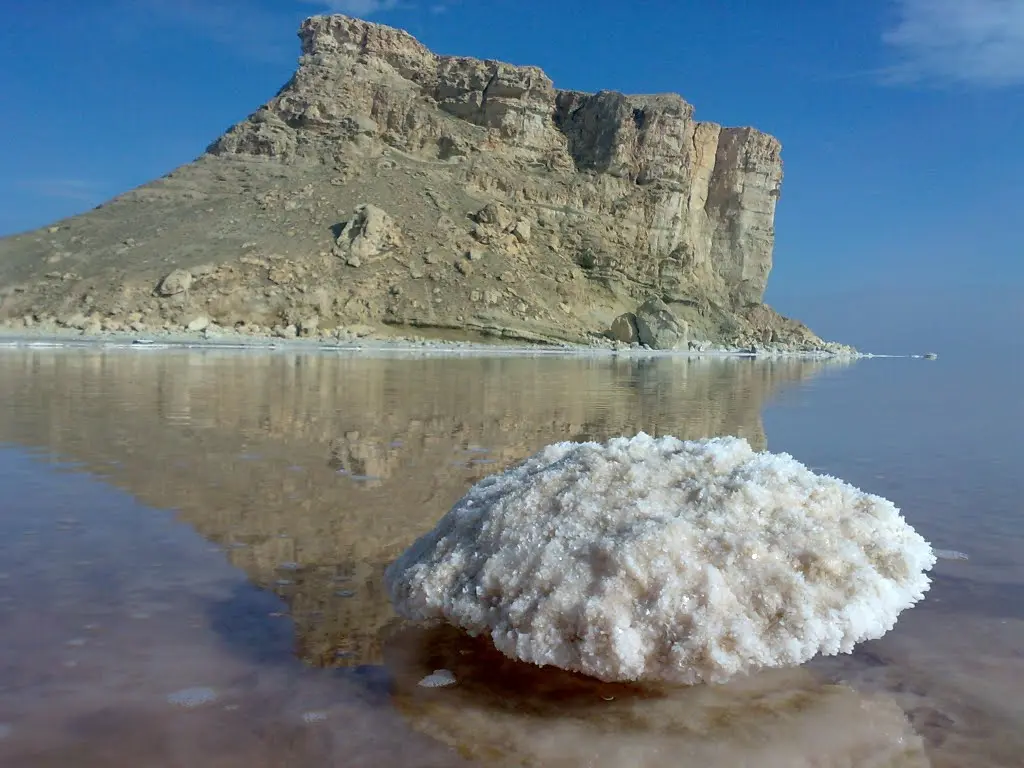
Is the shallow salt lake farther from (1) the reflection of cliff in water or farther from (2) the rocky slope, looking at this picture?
(2) the rocky slope

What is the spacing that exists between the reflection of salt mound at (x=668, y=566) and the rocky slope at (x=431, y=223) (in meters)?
41.1

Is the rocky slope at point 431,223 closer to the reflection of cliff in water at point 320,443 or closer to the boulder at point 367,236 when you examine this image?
the boulder at point 367,236

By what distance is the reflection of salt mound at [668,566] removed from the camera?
256 centimetres

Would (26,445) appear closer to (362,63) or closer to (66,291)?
(66,291)

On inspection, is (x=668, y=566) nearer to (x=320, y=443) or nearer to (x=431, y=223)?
(x=320, y=443)

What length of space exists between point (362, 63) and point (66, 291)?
100 feet

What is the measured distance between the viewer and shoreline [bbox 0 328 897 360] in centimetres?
3353

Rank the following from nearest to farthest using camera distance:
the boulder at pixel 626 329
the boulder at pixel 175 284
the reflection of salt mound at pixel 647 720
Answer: the reflection of salt mound at pixel 647 720, the boulder at pixel 175 284, the boulder at pixel 626 329

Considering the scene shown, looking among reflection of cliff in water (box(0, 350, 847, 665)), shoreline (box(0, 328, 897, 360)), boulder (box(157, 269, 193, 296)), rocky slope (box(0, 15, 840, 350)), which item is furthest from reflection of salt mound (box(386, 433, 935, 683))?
boulder (box(157, 269, 193, 296))

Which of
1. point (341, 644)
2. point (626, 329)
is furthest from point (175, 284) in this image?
point (341, 644)

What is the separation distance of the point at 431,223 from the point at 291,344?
18820mm

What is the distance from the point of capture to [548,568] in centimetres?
272

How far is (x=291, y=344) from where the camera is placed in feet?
123

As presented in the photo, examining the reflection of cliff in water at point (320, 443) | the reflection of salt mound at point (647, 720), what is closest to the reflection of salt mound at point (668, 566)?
the reflection of salt mound at point (647, 720)
